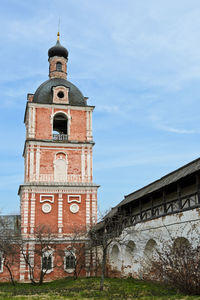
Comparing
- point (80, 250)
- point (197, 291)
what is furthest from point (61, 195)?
point (197, 291)

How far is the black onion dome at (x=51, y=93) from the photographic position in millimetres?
27031

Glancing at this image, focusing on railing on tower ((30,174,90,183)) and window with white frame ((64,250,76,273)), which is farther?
railing on tower ((30,174,90,183))

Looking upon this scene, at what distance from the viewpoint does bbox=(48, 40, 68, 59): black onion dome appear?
2931cm

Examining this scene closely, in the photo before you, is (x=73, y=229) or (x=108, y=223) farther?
(x=73, y=229)

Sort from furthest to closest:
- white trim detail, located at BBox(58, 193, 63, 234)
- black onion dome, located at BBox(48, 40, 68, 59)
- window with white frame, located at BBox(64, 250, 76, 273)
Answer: black onion dome, located at BBox(48, 40, 68, 59), white trim detail, located at BBox(58, 193, 63, 234), window with white frame, located at BBox(64, 250, 76, 273)

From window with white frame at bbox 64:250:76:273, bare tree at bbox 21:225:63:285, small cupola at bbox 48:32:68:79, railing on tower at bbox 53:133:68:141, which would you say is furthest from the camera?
small cupola at bbox 48:32:68:79

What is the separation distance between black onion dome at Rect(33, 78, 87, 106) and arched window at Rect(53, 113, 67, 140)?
4.41 feet

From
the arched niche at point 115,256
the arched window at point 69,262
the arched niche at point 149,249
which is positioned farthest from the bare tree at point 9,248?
the arched niche at point 149,249

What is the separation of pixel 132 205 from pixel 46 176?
7650 mm

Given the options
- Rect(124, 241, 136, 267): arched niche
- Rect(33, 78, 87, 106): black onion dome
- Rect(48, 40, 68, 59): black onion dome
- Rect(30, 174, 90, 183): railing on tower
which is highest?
Rect(48, 40, 68, 59): black onion dome

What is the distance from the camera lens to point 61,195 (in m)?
25.0

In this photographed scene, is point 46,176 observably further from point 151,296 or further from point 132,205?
point 151,296

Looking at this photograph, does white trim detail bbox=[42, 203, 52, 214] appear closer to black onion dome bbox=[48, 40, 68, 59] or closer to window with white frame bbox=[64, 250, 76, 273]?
window with white frame bbox=[64, 250, 76, 273]

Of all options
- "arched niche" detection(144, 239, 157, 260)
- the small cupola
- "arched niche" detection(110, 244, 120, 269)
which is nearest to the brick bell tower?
the small cupola
